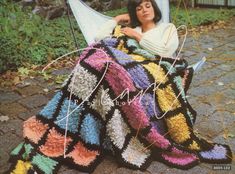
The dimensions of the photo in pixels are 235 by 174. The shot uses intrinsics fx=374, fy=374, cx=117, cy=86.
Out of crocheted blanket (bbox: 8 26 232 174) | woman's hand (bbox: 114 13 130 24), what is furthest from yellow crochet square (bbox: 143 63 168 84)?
woman's hand (bbox: 114 13 130 24)

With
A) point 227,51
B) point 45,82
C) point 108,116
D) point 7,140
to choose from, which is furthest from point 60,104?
point 227,51

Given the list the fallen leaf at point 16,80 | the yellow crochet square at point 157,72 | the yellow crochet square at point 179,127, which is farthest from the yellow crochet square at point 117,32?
the fallen leaf at point 16,80

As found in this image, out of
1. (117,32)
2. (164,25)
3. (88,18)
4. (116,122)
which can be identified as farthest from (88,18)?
→ (116,122)

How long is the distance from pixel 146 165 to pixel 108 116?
465mm

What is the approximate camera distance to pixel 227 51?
225 inches

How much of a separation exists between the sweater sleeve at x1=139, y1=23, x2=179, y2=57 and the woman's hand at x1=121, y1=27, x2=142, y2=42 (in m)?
0.06

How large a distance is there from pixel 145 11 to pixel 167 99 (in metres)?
0.87

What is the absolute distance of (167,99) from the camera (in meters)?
2.96

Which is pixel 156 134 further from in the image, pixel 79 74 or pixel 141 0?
pixel 141 0

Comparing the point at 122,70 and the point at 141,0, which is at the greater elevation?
the point at 141,0

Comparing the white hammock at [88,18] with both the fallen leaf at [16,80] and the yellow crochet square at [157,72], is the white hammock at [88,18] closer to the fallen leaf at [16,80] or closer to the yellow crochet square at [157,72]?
the yellow crochet square at [157,72]

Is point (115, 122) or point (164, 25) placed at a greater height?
point (164, 25)

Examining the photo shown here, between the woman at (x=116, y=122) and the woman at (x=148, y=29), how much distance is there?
0.41 feet

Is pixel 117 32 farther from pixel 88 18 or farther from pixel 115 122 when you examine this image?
pixel 115 122
